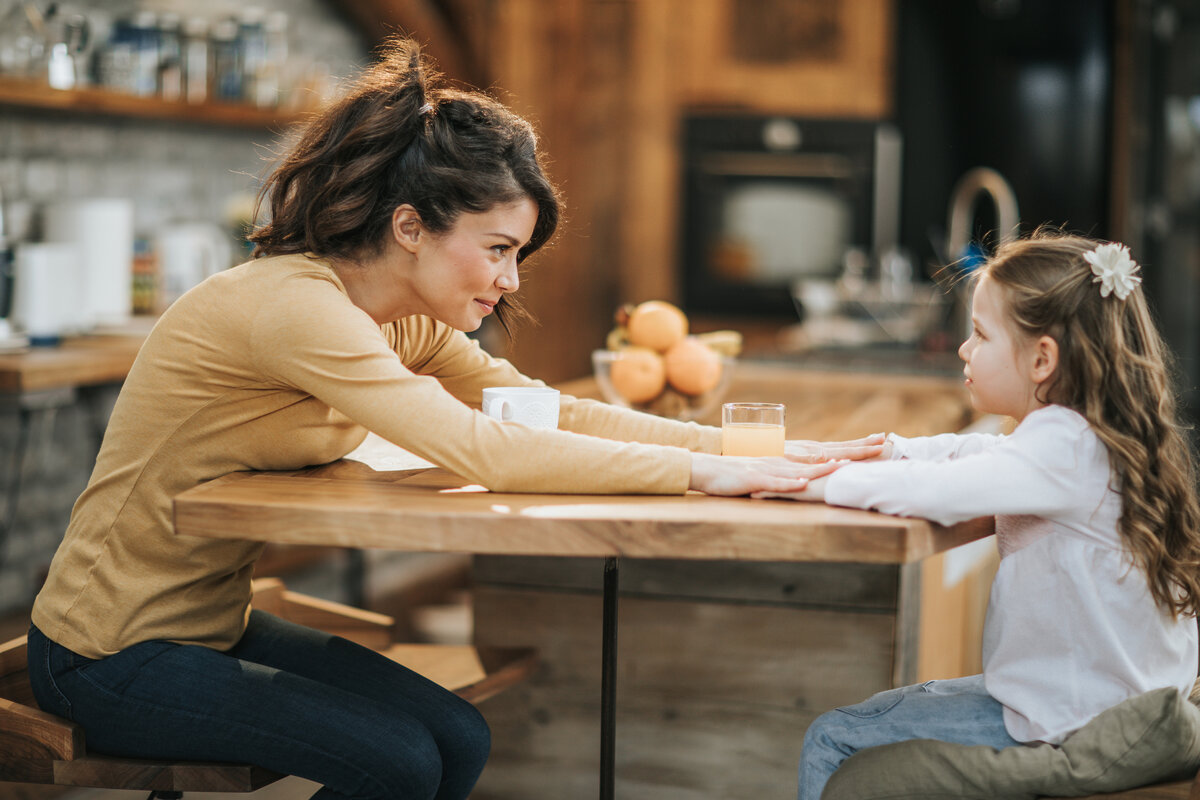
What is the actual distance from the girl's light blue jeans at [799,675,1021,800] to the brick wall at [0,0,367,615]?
2130mm

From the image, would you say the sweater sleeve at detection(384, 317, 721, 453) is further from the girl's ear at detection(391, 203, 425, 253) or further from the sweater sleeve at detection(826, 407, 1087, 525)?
the sweater sleeve at detection(826, 407, 1087, 525)

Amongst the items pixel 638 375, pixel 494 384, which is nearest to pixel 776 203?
pixel 638 375

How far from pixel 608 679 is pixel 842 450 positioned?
1.32ft

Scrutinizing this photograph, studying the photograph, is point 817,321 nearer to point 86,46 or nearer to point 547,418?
point 86,46

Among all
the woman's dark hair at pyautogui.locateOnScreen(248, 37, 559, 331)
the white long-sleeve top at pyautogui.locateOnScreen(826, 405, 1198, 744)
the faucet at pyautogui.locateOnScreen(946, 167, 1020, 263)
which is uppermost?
the faucet at pyautogui.locateOnScreen(946, 167, 1020, 263)

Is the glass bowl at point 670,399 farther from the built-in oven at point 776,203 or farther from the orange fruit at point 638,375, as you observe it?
the built-in oven at point 776,203

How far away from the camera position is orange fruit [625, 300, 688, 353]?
7.13 feet

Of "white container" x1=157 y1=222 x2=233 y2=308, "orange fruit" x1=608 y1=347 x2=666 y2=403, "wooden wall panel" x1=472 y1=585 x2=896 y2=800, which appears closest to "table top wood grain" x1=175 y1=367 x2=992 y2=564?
"wooden wall panel" x1=472 y1=585 x2=896 y2=800

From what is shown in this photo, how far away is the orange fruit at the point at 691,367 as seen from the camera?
84.0 inches

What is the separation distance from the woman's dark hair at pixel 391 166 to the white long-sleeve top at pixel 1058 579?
557mm

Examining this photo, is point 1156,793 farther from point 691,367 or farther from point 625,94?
point 625,94

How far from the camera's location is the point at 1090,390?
130cm

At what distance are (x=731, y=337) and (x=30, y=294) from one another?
1.73 m

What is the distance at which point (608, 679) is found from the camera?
60.3 inches
